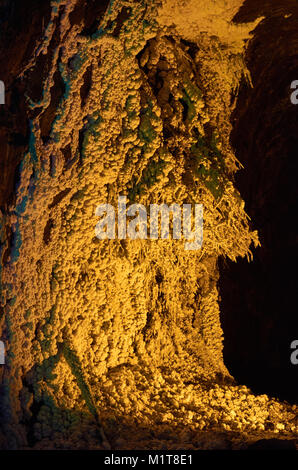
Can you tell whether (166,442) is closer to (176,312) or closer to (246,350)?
(176,312)

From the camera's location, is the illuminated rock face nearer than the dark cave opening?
Yes

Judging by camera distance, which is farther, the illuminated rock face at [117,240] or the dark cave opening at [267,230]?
the dark cave opening at [267,230]

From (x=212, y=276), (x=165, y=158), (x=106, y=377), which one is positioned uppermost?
(x=165, y=158)

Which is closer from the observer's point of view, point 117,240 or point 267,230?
point 117,240

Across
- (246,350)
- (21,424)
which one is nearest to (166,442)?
(21,424)
